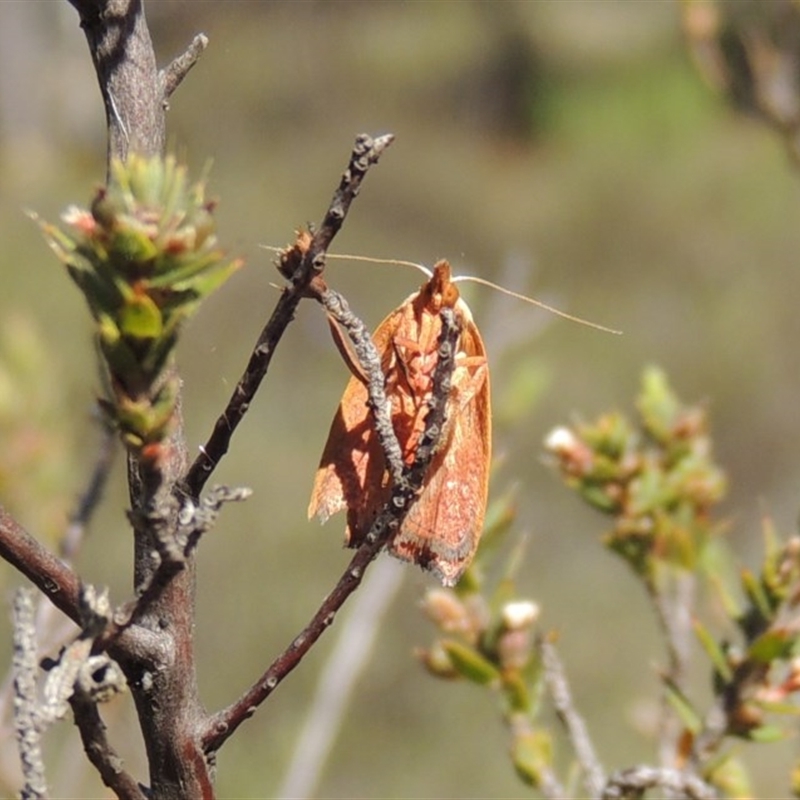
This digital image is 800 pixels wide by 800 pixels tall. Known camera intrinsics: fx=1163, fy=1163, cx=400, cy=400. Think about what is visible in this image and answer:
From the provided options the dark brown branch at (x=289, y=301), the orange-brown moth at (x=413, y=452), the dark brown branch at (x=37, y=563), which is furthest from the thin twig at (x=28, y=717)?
the orange-brown moth at (x=413, y=452)

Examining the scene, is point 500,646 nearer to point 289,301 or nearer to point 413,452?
point 413,452

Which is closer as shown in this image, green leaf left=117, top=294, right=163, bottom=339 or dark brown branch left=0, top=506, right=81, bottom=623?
green leaf left=117, top=294, right=163, bottom=339

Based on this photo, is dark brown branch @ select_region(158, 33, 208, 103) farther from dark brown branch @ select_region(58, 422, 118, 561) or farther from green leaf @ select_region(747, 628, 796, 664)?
green leaf @ select_region(747, 628, 796, 664)

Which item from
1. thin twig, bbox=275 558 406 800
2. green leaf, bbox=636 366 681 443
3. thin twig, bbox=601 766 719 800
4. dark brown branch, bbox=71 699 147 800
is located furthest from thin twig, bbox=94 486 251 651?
thin twig, bbox=275 558 406 800

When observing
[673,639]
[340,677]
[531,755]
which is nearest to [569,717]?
[531,755]

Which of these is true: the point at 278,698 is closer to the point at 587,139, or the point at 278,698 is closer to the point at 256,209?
the point at 256,209

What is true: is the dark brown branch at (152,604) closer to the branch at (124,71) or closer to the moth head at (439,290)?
the branch at (124,71)

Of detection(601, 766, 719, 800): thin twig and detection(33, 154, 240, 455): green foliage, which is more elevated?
detection(33, 154, 240, 455): green foliage
